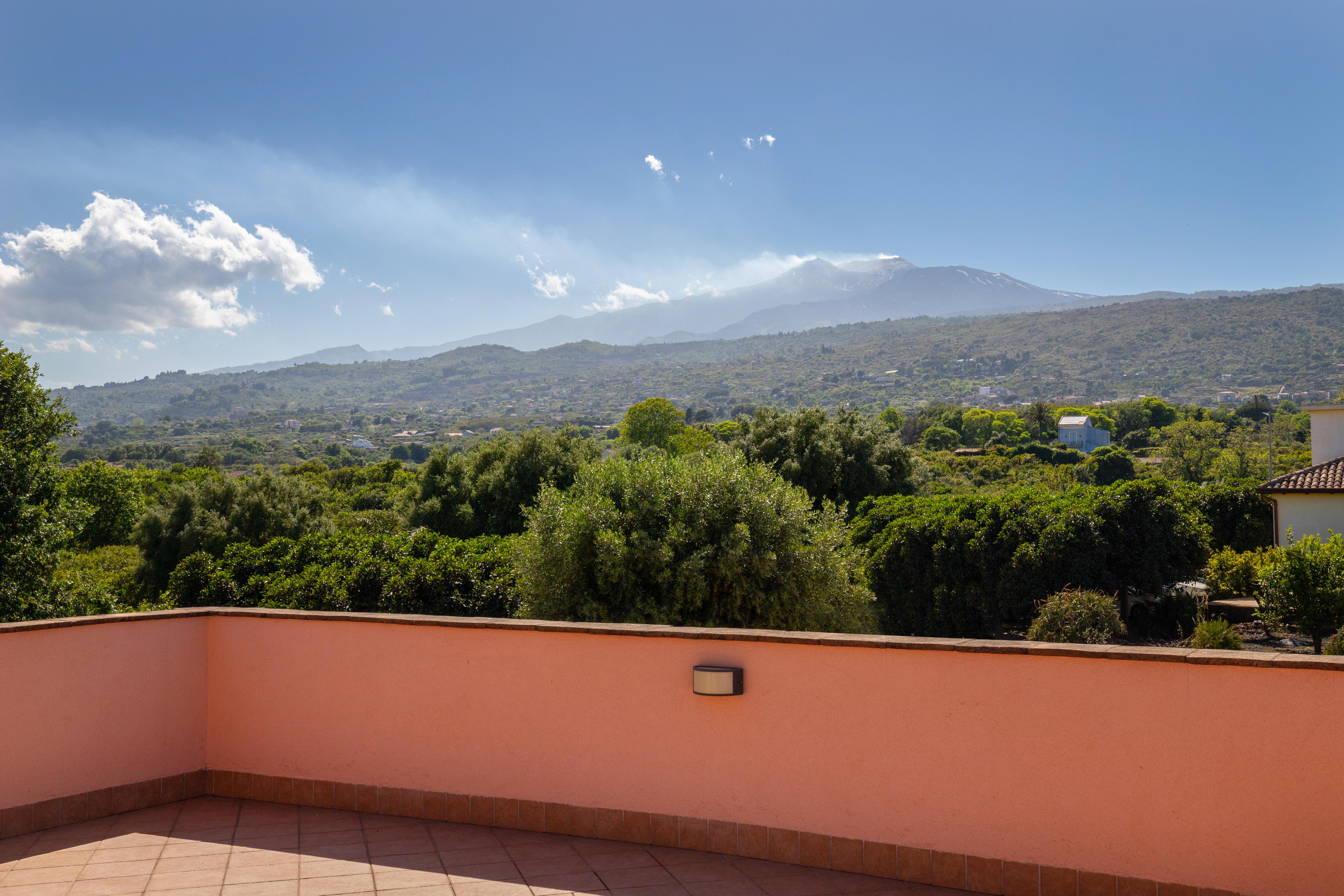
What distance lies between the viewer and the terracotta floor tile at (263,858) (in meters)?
3.85

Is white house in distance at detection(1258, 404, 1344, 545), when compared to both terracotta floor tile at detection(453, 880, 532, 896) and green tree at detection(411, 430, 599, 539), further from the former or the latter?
terracotta floor tile at detection(453, 880, 532, 896)

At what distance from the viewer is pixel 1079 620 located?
596 inches

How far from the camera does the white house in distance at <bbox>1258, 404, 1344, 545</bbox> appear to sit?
22.5 meters

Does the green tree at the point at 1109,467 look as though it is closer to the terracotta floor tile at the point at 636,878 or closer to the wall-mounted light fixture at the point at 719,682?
the wall-mounted light fixture at the point at 719,682

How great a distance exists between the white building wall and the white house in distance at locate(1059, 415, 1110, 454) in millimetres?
69863

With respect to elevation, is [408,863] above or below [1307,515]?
above

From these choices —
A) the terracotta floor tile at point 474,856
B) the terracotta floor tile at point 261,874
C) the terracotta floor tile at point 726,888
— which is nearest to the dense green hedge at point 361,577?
the terracotta floor tile at point 474,856

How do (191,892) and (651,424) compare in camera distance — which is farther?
(651,424)

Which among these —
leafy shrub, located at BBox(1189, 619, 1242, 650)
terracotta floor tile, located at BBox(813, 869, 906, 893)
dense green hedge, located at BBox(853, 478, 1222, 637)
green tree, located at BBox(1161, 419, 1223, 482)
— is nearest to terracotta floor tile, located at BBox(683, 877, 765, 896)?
terracotta floor tile, located at BBox(813, 869, 906, 893)

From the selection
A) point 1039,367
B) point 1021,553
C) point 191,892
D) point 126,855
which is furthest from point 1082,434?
point 191,892

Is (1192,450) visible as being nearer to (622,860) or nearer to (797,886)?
(797,886)

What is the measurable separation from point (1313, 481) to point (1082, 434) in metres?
77.2

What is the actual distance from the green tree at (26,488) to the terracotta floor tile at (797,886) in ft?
52.1

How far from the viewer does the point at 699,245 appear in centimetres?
9712
